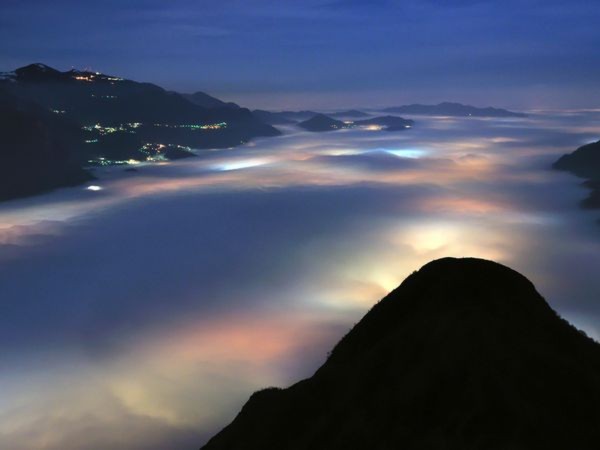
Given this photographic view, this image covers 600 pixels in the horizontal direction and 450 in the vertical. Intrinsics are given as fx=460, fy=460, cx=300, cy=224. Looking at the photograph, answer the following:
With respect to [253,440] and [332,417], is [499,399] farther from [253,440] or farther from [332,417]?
[253,440]

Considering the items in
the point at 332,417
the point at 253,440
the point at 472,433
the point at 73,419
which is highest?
the point at 472,433

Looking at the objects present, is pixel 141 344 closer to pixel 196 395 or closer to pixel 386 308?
pixel 196 395

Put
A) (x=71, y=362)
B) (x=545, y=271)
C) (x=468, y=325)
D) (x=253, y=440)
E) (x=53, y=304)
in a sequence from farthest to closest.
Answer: (x=545, y=271), (x=53, y=304), (x=71, y=362), (x=253, y=440), (x=468, y=325)

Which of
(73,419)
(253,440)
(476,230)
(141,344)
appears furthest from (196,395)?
(476,230)

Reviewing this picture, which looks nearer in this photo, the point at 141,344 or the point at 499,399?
the point at 499,399

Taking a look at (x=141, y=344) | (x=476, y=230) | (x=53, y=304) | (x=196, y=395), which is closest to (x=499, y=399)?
(x=196, y=395)

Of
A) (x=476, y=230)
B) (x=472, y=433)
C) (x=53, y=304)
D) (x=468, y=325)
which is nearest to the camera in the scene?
(x=472, y=433)

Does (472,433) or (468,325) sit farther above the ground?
(468,325)
